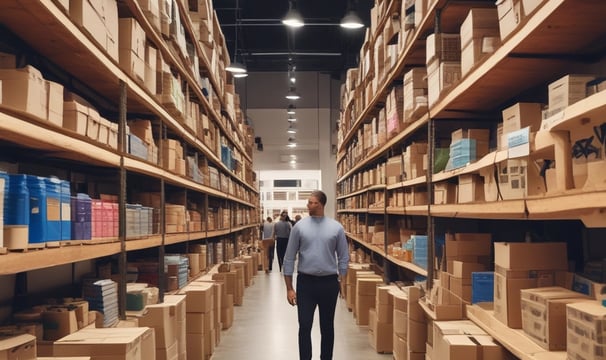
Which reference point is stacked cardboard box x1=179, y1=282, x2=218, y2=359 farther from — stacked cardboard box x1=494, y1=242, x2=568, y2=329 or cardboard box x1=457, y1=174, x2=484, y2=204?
stacked cardboard box x1=494, y1=242, x2=568, y2=329

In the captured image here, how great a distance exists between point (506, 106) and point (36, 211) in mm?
3281

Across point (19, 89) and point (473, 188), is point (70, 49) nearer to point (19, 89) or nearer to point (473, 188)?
point (19, 89)

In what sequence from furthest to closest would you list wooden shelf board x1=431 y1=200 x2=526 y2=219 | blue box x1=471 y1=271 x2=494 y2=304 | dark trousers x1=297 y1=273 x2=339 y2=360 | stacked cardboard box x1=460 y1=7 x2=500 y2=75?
1. dark trousers x1=297 y1=273 x2=339 y2=360
2. blue box x1=471 y1=271 x2=494 y2=304
3. stacked cardboard box x1=460 y1=7 x2=500 y2=75
4. wooden shelf board x1=431 y1=200 x2=526 y2=219

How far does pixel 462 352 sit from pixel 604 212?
1361 mm

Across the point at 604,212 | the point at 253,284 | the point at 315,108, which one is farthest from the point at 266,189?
the point at 604,212

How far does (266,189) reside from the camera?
77.2ft

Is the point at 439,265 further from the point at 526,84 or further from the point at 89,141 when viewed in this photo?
the point at 89,141

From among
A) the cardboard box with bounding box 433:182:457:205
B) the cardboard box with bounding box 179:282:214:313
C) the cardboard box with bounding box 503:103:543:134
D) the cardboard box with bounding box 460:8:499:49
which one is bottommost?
the cardboard box with bounding box 179:282:214:313

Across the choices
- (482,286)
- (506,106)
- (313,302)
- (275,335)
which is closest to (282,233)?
(275,335)

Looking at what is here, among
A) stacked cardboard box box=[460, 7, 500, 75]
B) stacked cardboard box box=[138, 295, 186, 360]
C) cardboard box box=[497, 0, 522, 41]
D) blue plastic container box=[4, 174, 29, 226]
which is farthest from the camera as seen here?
stacked cardboard box box=[138, 295, 186, 360]

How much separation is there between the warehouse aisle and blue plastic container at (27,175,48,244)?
389 centimetres

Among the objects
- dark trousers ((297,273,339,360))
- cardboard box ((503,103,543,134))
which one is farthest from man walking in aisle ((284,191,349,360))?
cardboard box ((503,103,543,134))

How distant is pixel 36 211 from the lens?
2.37 meters

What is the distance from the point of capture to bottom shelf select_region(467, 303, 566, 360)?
88.3 inches
